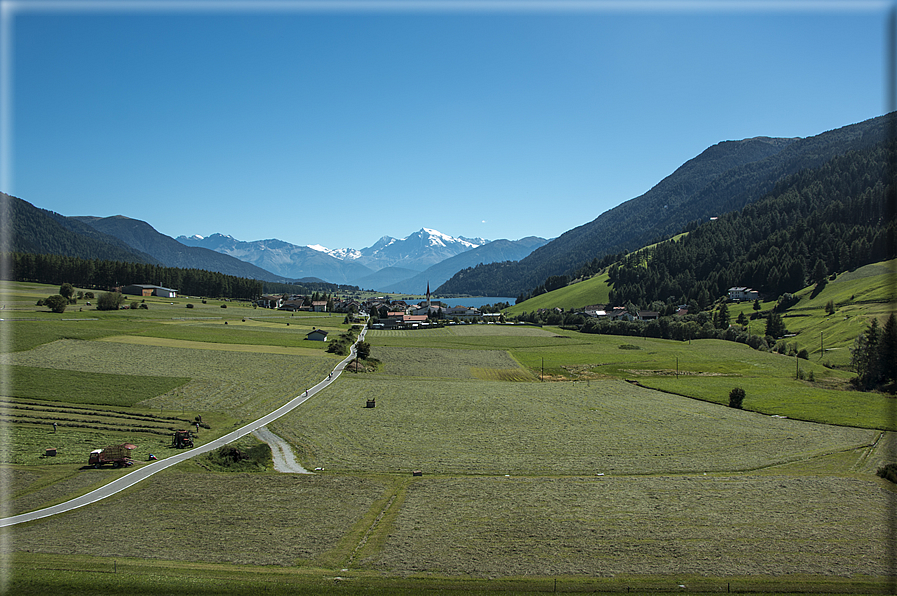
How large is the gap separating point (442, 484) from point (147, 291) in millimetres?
146084

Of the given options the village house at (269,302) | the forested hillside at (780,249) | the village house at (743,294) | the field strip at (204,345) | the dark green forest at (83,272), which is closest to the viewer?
the field strip at (204,345)

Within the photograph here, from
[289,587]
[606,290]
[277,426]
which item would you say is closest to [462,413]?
[277,426]

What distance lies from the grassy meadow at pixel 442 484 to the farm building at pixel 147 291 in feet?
268

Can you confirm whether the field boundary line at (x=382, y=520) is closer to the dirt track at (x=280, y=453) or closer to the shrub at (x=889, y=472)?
the dirt track at (x=280, y=453)

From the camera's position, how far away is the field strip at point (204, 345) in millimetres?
70938

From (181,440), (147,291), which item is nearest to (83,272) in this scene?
(147,291)

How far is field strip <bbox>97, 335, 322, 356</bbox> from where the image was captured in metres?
70.9

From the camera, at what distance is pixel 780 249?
15712 cm

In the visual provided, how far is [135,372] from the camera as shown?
54.6 metres

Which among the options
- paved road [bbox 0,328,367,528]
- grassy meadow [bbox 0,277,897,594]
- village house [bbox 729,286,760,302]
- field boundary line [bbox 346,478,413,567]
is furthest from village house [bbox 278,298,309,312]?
field boundary line [bbox 346,478,413,567]

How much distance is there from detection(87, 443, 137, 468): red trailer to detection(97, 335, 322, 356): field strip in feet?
137

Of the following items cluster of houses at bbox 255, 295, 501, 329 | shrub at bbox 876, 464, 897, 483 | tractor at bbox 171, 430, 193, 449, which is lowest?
shrub at bbox 876, 464, 897, 483

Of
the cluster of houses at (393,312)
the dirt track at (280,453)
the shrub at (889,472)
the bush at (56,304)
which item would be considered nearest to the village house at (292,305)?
the cluster of houses at (393,312)

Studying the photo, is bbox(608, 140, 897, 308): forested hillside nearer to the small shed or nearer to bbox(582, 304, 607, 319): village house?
bbox(582, 304, 607, 319): village house
